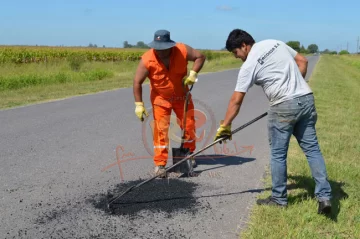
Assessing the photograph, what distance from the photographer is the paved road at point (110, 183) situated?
11.2 ft

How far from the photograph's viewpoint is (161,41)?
4.48 m

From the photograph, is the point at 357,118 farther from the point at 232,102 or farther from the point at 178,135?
the point at 232,102

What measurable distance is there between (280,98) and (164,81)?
64.8 inches

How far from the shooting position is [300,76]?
3.56 meters

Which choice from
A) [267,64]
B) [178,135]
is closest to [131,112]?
[178,135]

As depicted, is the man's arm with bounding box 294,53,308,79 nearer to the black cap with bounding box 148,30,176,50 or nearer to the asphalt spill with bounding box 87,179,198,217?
the black cap with bounding box 148,30,176,50

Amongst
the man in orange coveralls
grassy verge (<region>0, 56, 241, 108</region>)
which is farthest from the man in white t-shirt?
grassy verge (<region>0, 56, 241, 108</region>)

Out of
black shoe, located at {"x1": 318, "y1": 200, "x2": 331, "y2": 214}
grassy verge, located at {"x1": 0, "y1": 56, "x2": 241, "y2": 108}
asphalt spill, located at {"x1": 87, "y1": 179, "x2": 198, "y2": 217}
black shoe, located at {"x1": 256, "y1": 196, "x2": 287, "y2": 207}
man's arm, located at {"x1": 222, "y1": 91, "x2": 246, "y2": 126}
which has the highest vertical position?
man's arm, located at {"x1": 222, "y1": 91, "x2": 246, "y2": 126}

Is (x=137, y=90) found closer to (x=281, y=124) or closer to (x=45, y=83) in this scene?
(x=281, y=124)

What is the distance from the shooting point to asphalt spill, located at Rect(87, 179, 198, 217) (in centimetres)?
379

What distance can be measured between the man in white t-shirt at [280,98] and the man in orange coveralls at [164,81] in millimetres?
1102

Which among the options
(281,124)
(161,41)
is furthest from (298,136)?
(161,41)

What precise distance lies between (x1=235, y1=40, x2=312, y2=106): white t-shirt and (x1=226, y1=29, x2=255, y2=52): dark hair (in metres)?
0.13

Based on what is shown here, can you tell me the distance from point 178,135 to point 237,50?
8.68ft
